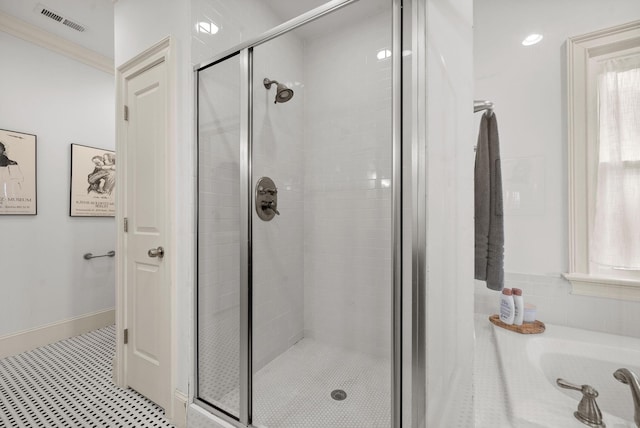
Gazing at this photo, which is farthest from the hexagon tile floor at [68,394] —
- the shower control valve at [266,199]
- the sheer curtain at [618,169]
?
the sheer curtain at [618,169]

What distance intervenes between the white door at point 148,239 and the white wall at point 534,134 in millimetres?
1834

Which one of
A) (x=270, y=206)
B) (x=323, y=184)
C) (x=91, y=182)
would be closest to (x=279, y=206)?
(x=270, y=206)

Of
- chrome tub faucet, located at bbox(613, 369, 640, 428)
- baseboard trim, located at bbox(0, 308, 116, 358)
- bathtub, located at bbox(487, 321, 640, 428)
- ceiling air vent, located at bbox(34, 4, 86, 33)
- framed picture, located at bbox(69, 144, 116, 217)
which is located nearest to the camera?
chrome tub faucet, located at bbox(613, 369, 640, 428)

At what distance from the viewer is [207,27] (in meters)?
1.64

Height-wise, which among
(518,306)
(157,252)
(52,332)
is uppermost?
(157,252)

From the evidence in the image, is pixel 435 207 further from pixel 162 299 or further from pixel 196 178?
pixel 162 299

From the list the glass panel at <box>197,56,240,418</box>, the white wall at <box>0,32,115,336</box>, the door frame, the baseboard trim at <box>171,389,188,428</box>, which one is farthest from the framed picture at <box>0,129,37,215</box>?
the baseboard trim at <box>171,389,188,428</box>

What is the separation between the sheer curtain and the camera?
124 centimetres

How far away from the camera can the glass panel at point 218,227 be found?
5.24 feet

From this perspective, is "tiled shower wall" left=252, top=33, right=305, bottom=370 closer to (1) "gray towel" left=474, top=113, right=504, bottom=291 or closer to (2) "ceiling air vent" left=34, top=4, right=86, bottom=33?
(1) "gray towel" left=474, top=113, right=504, bottom=291

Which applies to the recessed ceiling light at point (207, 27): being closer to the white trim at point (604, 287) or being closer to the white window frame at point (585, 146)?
the white window frame at point (585, 146)

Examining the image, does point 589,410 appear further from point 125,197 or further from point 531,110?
point 125,197

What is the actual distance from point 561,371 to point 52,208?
3649 mm

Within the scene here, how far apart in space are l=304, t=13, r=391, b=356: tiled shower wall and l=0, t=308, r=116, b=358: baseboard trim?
209 centimetres
